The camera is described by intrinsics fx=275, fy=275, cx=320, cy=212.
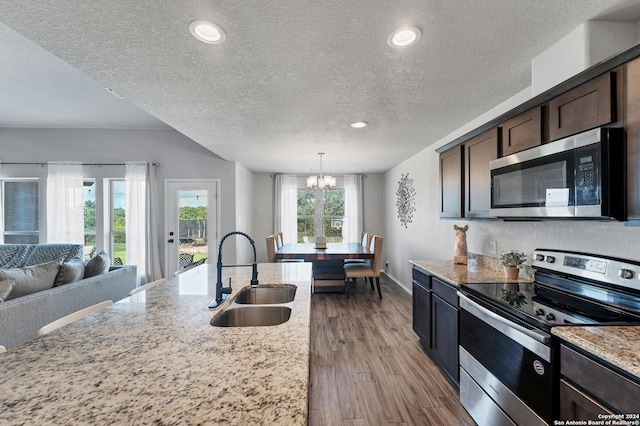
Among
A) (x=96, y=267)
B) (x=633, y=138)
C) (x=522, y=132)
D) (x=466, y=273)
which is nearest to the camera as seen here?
(x=633, y=138)

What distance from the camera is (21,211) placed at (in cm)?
480

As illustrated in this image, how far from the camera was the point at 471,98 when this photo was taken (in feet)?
7.50

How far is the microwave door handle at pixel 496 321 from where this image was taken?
1.22m

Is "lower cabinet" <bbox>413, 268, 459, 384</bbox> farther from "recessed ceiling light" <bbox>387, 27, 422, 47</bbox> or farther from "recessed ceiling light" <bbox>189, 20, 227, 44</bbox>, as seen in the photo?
"recessed ceiling light" <bbox>189, 20, 227, 44</bbox>

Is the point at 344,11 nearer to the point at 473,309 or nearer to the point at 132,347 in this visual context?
the point at 132,347

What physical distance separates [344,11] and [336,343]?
9.24 feet

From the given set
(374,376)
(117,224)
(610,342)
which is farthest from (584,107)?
(117,224)

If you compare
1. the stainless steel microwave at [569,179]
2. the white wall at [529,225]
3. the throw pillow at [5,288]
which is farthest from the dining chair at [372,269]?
the throw pillow at [5,288]

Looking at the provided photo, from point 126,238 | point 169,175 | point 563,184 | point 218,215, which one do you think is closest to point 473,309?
point 563,184

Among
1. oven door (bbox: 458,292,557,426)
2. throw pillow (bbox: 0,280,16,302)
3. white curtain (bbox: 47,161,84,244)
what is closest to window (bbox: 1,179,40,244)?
white curtain (bbox: 47,161,84,244)

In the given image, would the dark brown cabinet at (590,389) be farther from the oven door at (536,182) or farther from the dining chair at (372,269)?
the dining chair at (372,269)

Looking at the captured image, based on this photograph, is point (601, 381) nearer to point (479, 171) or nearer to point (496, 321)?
point (496, 321)

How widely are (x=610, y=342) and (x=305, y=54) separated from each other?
1940 mm

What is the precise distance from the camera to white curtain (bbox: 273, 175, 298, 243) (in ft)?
21.8
